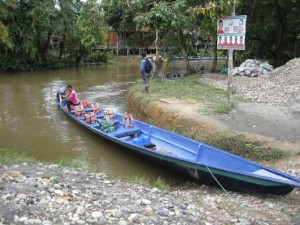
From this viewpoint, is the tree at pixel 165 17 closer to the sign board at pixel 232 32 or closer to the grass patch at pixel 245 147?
the sign board at pixel 232 32

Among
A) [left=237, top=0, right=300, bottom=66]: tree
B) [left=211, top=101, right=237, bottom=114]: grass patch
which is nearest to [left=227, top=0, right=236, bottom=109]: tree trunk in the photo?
[left=211, top=101, right=237, bottom=114]: grass patch

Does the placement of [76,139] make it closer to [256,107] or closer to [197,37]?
[256,107]

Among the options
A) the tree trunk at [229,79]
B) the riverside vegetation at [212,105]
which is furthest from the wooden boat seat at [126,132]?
the tree trunk at [229,79]

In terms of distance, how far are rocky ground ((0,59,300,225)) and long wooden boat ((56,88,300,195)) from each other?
0.22 m

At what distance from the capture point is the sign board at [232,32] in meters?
9.34

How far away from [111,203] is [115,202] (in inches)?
3.2

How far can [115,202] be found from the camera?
5016 mm

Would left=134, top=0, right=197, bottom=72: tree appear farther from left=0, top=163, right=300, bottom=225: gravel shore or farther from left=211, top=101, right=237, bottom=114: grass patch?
left=0, top=163, right=300, bottom=225: gravel shore

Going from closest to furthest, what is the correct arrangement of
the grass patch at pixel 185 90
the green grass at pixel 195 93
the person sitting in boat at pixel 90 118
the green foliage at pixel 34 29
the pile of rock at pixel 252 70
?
the green grass at pixel 195 93 < the person sitting in boat at pixel 90 118 < the grass patch at pixel 185 90 < the pile of rock at pixel 252 70 < the green foliage at pixel 34 29

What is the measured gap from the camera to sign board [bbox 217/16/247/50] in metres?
9.34

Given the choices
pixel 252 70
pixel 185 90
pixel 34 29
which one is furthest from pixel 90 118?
pixel 34 29

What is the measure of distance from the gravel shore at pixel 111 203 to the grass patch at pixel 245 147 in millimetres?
1440

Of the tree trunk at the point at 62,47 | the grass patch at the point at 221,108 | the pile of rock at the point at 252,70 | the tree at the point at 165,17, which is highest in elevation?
the tree at the point at 165,17

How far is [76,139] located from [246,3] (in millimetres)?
15133
